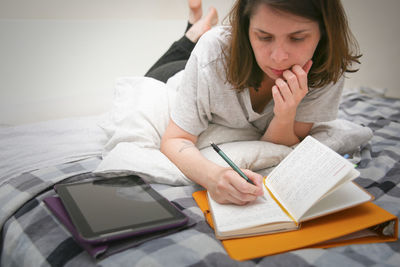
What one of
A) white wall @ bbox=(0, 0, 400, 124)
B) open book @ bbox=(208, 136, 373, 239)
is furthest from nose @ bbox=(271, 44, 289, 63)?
white wall @ bbox=(0, 0, 400, 124)

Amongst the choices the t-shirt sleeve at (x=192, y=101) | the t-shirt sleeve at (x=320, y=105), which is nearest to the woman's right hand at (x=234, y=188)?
the t-shirt sleeve at (x=192, y=101)

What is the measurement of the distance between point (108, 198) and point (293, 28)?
54 cm

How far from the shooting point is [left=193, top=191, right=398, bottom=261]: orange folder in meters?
0.56

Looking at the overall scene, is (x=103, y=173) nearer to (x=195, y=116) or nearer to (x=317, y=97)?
(x=195, y=116)

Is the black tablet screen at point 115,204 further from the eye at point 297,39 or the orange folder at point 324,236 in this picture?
the eye at point 297,39

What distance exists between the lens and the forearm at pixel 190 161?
2.42 ft

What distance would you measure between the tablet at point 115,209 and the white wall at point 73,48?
105 centimetres

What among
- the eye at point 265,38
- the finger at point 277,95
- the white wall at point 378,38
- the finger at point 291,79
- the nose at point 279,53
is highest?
the eye at point 265,38

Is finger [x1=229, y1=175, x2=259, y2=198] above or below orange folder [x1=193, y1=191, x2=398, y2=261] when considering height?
above

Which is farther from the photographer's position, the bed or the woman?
the woman

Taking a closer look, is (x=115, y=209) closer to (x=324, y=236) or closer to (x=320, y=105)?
(x=324, y=236)

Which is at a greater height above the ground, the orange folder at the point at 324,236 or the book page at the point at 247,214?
the book page at the point at 247,214

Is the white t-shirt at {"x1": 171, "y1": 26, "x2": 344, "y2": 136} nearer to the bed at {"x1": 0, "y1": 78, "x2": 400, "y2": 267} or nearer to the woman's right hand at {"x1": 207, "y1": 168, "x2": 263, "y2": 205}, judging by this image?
the bed at {"x1": 0, "y1": 78, "x2": 400, "y2": 267}

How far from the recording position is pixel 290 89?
0.85 meters
